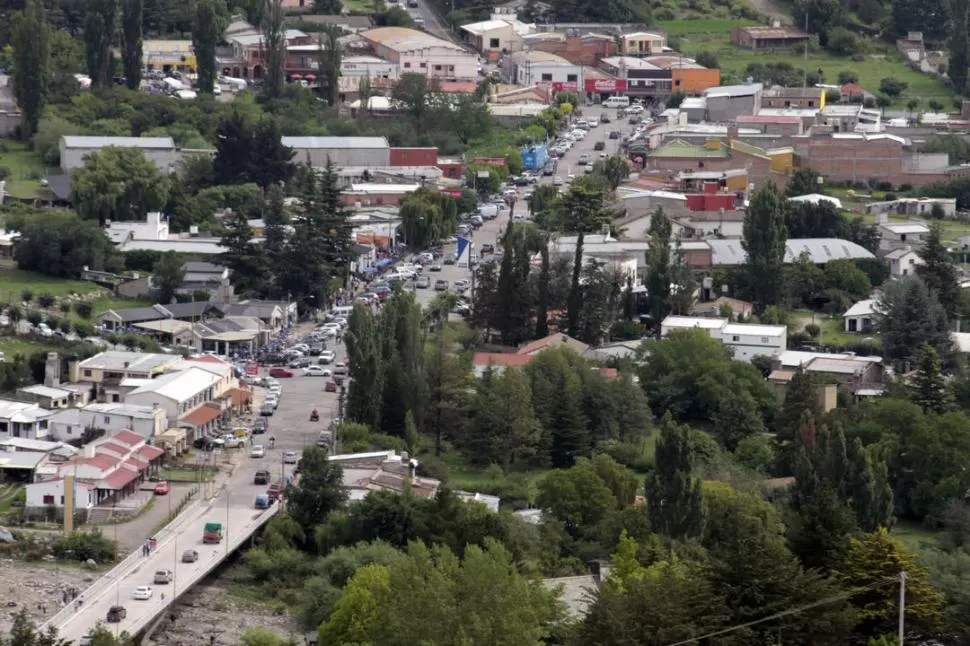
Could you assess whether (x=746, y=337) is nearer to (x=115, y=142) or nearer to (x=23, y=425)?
(x=23, y=425)

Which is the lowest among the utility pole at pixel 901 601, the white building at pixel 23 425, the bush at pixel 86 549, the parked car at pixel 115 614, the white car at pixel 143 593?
the bush at pixel 86 549

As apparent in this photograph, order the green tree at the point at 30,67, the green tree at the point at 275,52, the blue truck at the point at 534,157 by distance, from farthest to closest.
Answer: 1. the green tree at the point at 275,52
2. the blue truck at the point at 534,157
3. the green tree at the point at 30,67

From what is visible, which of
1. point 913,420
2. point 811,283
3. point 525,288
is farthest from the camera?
point 811,283

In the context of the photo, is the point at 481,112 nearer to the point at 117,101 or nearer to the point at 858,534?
the point at 117,101

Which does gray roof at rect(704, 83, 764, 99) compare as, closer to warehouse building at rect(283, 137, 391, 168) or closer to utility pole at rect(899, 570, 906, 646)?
warehouse building at rect(283, 137, 391, 168)

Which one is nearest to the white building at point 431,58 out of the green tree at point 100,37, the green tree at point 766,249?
the green tree at point 100,37

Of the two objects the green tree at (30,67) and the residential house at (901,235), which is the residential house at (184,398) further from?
the green tree at (30,67)

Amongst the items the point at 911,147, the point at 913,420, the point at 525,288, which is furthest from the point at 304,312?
the point at 911,147
